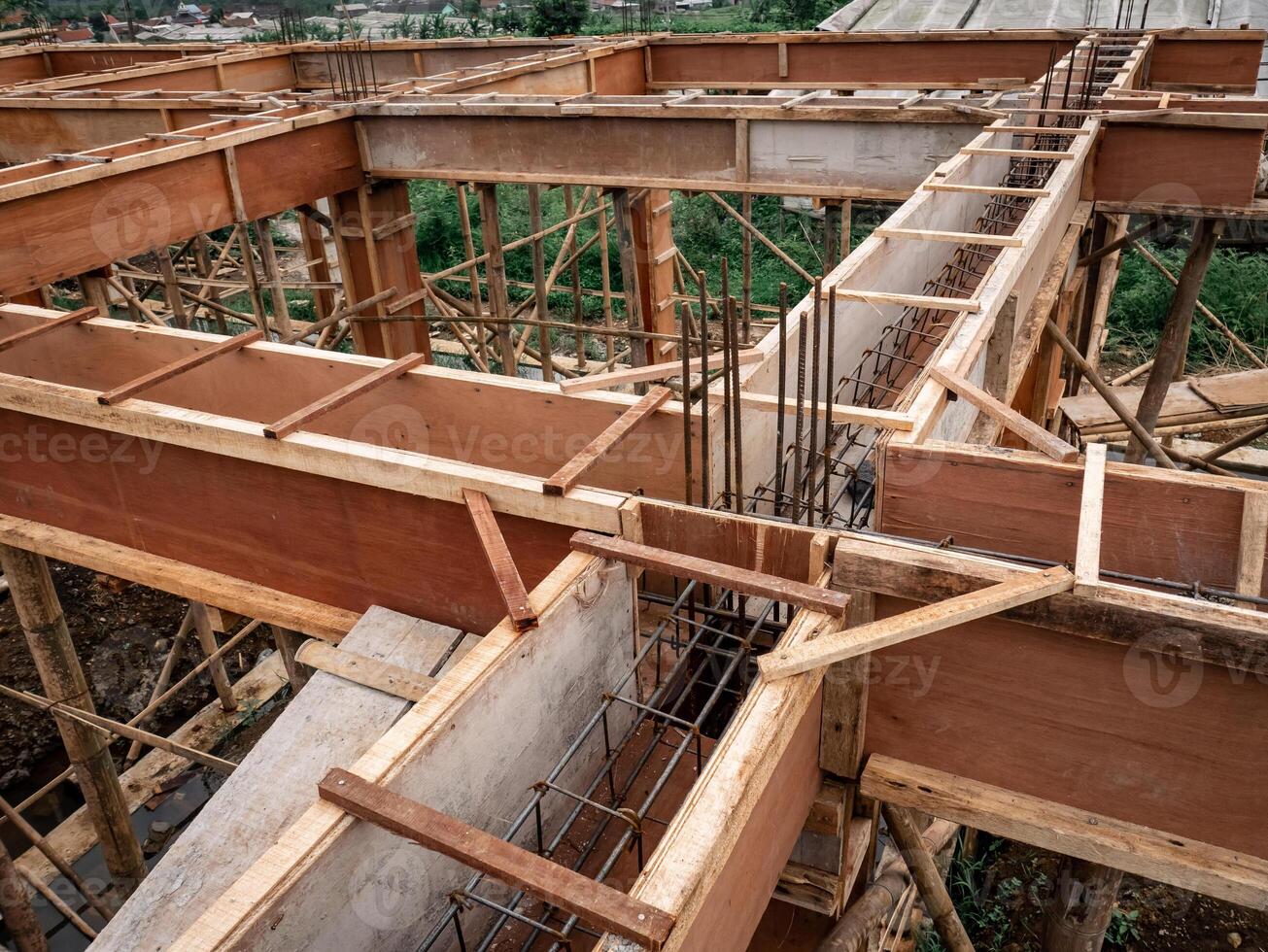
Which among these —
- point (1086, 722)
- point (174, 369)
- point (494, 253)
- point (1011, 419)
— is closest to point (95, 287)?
point (174, 369)

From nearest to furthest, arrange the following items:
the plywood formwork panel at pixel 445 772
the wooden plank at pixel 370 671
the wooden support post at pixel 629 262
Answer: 1. the plywood formwork panel at pixel 445 772
2. the wooden plank at pixel 370 671
3. the wooden support post at pixel 629 262

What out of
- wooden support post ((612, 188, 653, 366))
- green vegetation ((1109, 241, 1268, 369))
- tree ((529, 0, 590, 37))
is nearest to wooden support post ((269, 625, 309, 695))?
wooden support post ((612, 188, 653, 366))

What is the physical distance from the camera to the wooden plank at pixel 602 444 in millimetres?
3947

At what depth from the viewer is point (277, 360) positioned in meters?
5.57

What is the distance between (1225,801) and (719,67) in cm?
1238

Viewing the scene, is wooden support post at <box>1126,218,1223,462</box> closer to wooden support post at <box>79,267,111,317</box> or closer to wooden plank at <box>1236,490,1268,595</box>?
wooden plank at <box>1236,490,1268,595</box>

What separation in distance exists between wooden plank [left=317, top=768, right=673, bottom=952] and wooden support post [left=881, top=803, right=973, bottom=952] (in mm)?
2203

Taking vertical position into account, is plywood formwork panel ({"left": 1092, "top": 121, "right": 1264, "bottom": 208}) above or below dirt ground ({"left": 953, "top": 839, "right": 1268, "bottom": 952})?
above

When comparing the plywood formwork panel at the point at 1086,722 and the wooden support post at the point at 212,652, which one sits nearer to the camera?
the plywood formwork panel at the point at 1086,722

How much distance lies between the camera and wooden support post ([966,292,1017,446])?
5598 mm

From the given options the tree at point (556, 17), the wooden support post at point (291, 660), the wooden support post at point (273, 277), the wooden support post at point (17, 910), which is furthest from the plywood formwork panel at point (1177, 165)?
the tree at point (556, 17)

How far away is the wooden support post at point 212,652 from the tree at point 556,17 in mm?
22299

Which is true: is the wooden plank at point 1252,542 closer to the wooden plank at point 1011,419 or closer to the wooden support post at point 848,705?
the wooden plank at point 1011,419

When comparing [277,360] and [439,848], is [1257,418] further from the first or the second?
[439,848]
